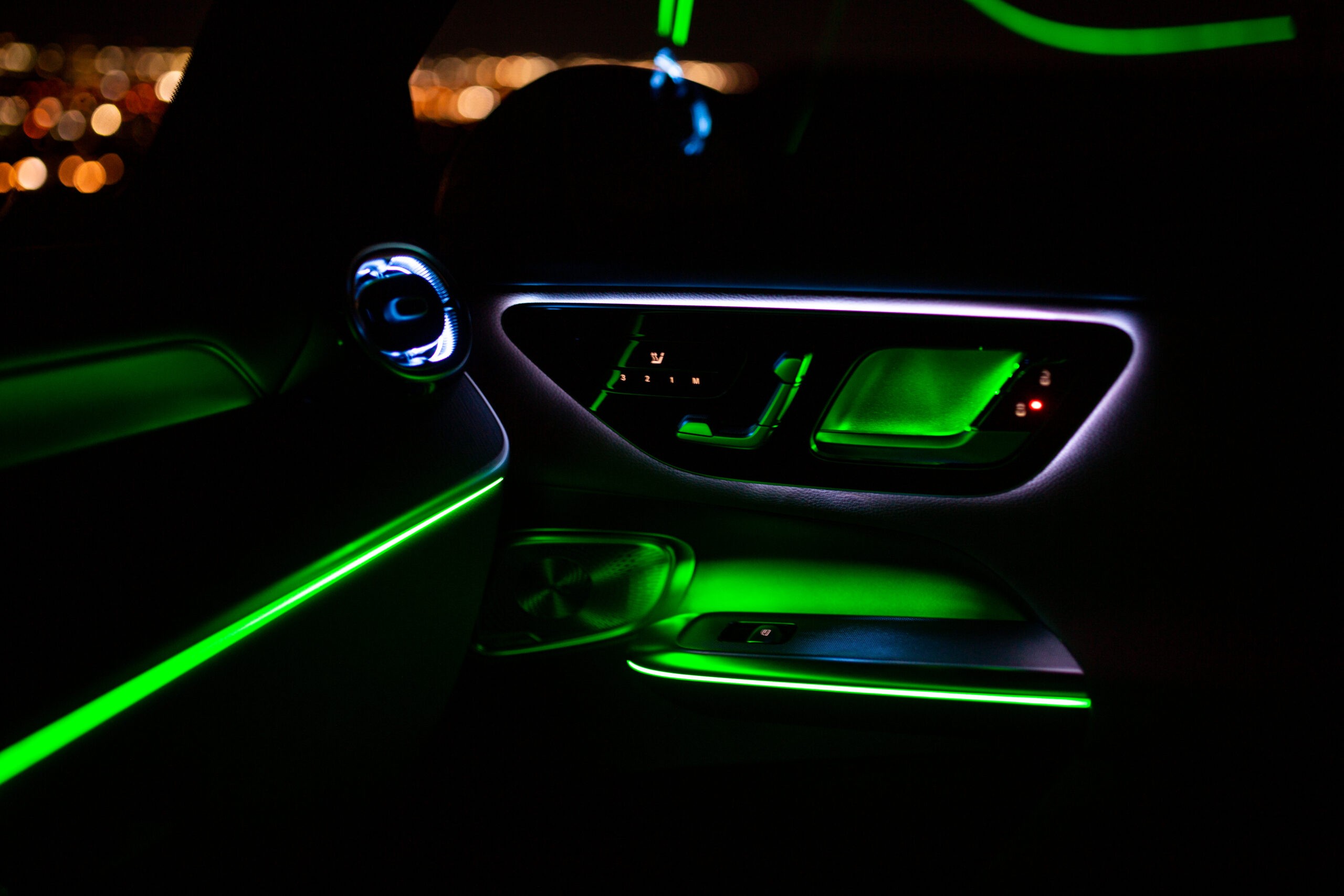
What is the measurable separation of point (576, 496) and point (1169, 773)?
45.3 inches

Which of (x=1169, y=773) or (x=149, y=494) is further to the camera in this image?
(x=1169, y=773)

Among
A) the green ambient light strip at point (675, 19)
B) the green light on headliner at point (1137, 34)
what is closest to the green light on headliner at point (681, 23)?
the green ambient light strip at point (675, 19)

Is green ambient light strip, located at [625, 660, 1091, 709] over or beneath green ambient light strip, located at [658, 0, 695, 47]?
beneath

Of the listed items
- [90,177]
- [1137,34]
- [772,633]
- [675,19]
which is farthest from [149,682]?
[1137,34]

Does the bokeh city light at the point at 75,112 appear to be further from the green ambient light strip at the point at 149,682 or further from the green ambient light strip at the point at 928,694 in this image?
the green ambient light strip at the point at 928,694

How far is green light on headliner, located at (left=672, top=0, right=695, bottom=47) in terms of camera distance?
187 centimetres

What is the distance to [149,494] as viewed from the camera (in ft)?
3.38

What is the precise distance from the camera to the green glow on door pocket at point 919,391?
1538 mm

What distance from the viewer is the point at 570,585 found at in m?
1.80

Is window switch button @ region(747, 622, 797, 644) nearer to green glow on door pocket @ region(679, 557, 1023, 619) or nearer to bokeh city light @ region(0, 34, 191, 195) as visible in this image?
green glow on door pocket @ region(679, 557, 1023, 619)

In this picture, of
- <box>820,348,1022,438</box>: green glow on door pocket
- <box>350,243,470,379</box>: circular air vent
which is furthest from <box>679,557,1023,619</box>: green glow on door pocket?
<box>350,243,470,379</box>: circular air vent

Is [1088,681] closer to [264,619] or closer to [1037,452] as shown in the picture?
[1037,452]

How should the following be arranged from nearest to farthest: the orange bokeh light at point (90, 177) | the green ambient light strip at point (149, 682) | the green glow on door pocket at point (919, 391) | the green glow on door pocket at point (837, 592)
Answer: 1. the green ambient light strip at point (149, 682)
2. the orange bokeh light at point (90, 177)
3. the green glow on door pocket at point (919, 391)
4. the green glow on door pocket at point (837, 592)

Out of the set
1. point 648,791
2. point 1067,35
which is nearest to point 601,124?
point 1067,35
